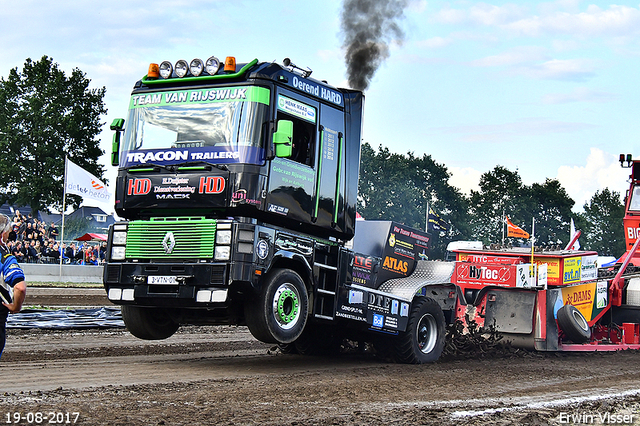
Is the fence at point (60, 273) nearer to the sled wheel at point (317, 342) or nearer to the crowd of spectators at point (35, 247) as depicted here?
the crowd of spectators at point (35, 247)

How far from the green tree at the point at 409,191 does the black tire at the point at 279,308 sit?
37704 millimetres

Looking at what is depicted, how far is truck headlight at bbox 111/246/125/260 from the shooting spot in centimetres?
855

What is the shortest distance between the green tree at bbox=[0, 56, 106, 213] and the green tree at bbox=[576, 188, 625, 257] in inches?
2101

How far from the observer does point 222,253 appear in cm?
802

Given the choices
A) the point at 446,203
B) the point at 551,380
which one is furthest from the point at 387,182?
the point at 551,380

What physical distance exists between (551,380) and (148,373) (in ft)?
15.0

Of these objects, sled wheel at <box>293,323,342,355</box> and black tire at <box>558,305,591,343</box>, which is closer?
sled wheel at <box>293,323,342,355</box>

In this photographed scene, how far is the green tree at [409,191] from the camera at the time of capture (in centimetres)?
5159

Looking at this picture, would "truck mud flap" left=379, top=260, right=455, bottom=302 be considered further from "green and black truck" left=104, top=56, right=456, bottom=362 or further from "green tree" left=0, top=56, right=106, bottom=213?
"green tree" left=0, top=56, right=106, bottom=213

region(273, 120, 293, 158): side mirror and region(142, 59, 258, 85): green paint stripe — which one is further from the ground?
region(142, 59, 258, 85): green paint stripe

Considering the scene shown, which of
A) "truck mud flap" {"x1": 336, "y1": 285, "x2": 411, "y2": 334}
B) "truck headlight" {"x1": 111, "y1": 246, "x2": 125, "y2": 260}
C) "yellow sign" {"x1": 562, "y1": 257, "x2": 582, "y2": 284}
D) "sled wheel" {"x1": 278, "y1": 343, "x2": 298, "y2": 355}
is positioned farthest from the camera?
"yellow sign" {"x1": 562, "y1": 257, "x2": 582, "y2": 284}

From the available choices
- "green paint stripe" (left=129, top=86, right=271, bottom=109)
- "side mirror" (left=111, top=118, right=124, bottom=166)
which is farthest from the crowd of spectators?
"green paint stripe" (left=129, top=86, right=271, bottom=109)

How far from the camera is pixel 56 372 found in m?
8.11

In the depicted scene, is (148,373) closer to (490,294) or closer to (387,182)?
(490,294)
